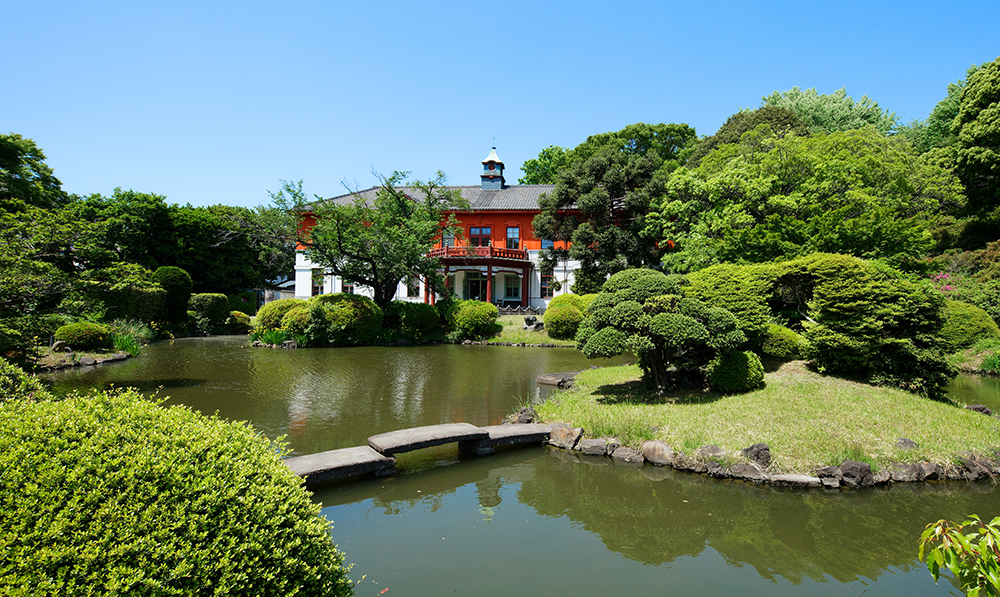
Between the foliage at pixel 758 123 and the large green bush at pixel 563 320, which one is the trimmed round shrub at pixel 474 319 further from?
the foliage at pixel 758 123

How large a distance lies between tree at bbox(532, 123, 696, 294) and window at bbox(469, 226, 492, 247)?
211 inches

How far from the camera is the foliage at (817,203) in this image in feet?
40.5

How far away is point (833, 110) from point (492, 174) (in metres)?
20.0

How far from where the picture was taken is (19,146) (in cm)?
1894

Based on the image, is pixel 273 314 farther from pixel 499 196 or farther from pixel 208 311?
pixel 499 196

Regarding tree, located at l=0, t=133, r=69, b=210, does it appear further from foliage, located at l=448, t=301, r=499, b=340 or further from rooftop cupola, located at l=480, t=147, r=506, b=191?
rooftop cupola, located at l=480, t=147, r=506, b=191

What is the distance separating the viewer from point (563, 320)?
752 inches

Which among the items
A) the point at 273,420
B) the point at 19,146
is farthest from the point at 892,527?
the point at 19,146

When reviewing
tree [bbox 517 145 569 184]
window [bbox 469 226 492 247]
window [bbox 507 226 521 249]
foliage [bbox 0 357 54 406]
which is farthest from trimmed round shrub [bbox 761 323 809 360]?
tree [bbox 517 145 569 184]

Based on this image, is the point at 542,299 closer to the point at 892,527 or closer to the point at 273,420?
the point at 273,420

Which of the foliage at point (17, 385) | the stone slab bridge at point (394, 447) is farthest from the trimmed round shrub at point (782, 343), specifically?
the foliage at point (17, 385)

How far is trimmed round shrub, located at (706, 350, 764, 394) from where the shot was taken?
304 inches

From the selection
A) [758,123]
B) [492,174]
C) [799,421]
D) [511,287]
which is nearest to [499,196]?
[492,174]

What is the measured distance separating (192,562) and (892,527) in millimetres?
5418
